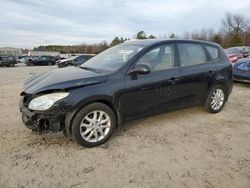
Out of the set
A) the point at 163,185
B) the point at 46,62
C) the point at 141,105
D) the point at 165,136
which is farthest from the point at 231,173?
the point at 46,62

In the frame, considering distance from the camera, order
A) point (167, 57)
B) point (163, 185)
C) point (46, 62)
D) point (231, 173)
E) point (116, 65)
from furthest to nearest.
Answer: point (46, 62), point (167, 57), point (116, 65), point (231, 173), point (163, 185)

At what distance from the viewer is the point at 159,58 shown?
422 cm

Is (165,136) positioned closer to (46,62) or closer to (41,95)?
(41,95)

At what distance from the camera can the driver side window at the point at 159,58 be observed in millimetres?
4062

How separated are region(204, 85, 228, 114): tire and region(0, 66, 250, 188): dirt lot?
53 centimetres

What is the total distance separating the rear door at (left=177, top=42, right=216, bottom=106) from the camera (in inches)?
178

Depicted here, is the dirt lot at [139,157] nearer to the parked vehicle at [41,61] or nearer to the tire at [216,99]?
the tire at [216,99]

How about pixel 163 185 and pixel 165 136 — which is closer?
pixel 163 185

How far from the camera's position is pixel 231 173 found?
2969mm

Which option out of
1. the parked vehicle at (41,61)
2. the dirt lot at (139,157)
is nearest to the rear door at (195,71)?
the dirt lot at (139,157)

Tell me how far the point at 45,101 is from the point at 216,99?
3.63m

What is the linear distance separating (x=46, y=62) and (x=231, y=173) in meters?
31.1

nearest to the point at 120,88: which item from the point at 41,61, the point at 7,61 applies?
the point at 7,61

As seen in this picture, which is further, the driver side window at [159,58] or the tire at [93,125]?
the driver side window at [159,58]
